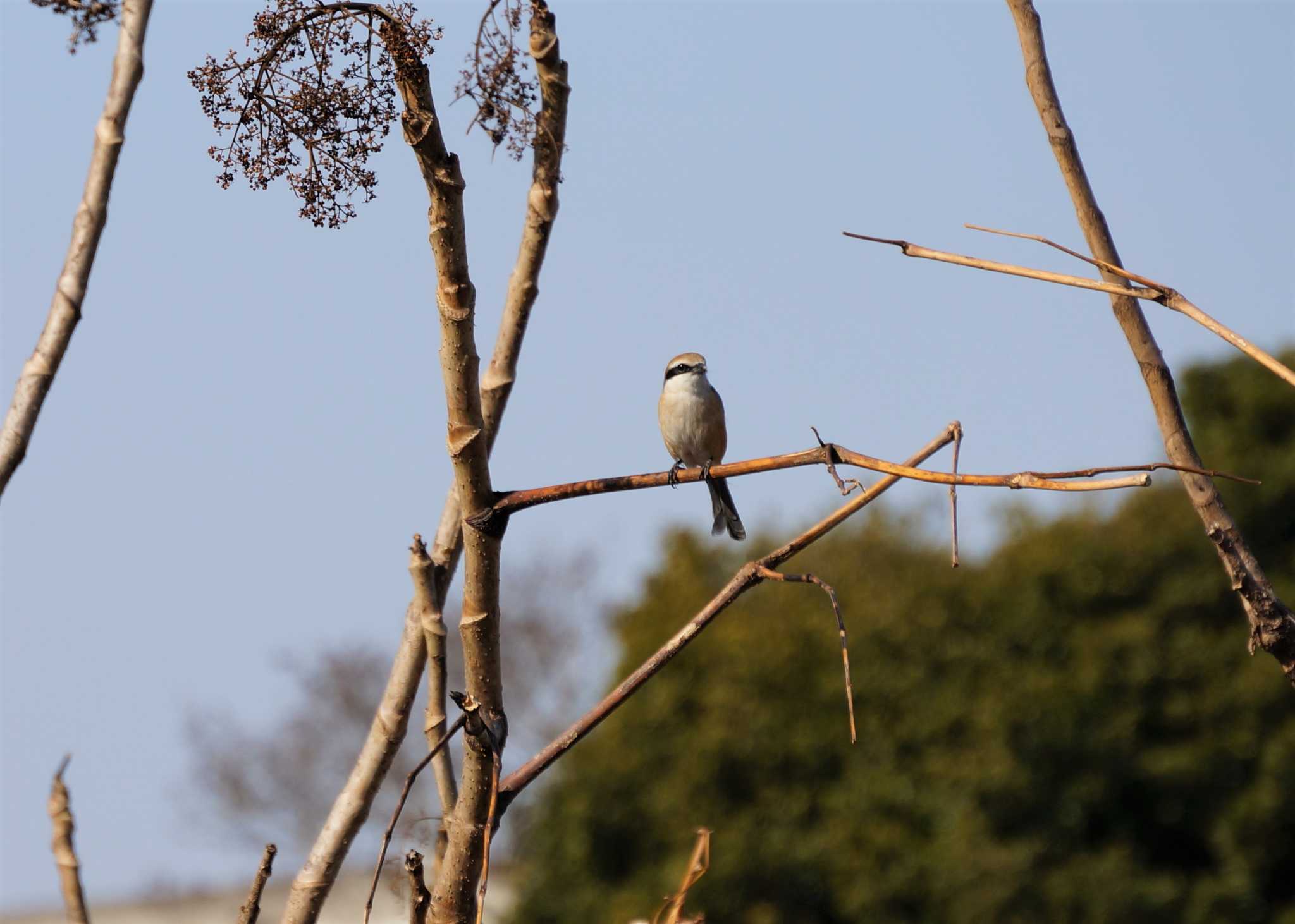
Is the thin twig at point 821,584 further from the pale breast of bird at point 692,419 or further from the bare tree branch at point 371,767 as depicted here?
the pale breast of bird at point 692,419

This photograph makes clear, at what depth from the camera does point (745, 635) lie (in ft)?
52.2

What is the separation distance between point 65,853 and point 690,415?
14.6 feet

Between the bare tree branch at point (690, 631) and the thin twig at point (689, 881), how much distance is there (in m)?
0.16

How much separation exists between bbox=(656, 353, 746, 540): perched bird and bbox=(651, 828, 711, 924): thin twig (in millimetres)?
4062

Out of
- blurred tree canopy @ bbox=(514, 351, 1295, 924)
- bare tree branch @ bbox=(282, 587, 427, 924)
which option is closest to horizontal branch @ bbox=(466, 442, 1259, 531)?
bare tree branch @ bbox=(282, 587, 427, 924)

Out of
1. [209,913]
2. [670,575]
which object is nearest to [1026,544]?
[670,575]

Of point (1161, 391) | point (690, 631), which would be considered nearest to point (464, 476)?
point (690, 631)

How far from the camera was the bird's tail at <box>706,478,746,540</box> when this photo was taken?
5145 mm

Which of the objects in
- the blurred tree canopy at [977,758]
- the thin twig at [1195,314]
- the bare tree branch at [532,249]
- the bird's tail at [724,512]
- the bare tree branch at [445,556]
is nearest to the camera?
the thin twig at [1195,314]

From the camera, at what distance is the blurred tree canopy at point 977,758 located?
13.8 metres

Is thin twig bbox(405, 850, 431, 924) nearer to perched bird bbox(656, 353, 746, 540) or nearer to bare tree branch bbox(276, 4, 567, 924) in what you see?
bare tree branch bbox(276, 4, 567, 924)

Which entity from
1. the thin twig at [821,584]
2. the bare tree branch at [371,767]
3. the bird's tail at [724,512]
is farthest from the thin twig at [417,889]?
the bird's tail at [724,512]

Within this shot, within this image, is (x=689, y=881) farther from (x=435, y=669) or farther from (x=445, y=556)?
(x=445, y=556)

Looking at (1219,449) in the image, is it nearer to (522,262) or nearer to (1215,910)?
(1215,910)
